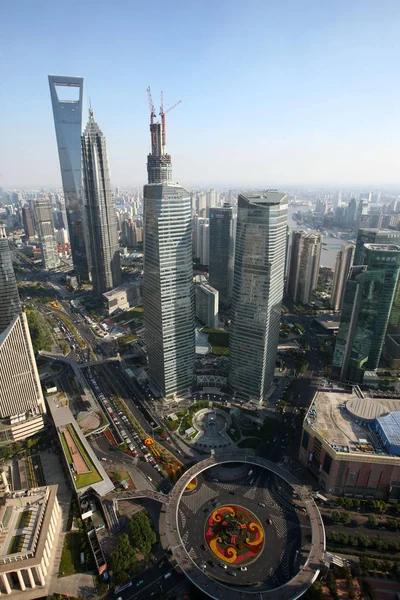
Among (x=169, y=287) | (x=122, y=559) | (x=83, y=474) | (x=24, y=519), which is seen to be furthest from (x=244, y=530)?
(x=169, y=287)

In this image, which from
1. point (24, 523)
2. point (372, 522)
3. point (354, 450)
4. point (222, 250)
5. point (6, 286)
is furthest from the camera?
point (222, 250)

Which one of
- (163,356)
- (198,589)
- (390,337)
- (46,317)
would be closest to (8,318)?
(46,317)

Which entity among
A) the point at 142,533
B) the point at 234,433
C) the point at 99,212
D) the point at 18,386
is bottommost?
the point at 142,533

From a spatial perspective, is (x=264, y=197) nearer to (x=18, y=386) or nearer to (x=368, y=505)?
(x=368, y=505)

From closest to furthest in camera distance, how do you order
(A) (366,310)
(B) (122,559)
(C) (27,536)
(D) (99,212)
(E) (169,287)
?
(B) (122,559) → (C) (27,536) → (E) (169,287) → (A) (366,310) → (D) (99,212)

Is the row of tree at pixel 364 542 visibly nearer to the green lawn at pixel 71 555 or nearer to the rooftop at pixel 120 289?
the green lawn at pixel 71 555

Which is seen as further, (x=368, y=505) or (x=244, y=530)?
(x=368, y=505)

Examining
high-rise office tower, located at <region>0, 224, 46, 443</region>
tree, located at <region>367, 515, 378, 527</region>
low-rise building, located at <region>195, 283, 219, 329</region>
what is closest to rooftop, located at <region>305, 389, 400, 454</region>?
tree, located at <region>367, 515, 378, 527</region>

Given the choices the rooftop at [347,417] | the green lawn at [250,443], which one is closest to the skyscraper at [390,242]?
the rooftop at [347,417]
